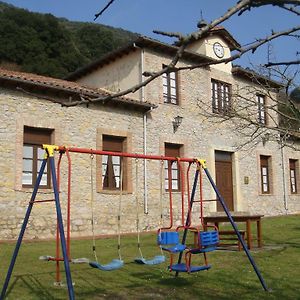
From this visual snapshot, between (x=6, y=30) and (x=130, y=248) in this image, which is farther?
(x=6, y=30)

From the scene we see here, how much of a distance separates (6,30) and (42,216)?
25276 mm

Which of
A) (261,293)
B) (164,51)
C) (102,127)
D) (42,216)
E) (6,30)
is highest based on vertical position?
(6,30)

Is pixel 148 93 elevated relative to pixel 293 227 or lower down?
elevated

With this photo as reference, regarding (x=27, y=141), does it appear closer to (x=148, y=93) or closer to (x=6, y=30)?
(x=148, y=93)

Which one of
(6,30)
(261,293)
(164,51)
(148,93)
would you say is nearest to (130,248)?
(261,293)

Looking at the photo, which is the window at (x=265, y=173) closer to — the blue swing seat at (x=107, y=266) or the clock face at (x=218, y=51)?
the clock face at (x=218, y=51)

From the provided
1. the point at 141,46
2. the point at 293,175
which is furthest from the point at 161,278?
the point at 293,175

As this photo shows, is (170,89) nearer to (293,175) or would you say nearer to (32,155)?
(32,155)

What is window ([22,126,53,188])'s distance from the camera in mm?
12180

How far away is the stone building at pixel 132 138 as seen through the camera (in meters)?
11.9

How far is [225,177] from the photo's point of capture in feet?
58.7

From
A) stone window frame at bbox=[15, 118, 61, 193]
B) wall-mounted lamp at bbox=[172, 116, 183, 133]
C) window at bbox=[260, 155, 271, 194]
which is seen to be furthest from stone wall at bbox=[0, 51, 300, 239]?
window at bbox=[260, 155, 271, 194]

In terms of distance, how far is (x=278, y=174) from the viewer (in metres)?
20.5

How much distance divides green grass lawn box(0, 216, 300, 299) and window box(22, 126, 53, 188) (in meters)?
2.77
